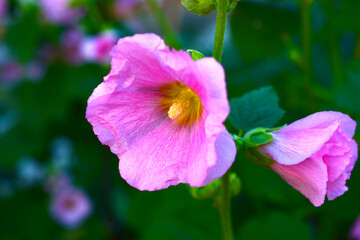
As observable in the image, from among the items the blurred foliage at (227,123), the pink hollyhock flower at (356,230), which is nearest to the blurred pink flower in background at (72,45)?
the blurred foliage at (227,123)

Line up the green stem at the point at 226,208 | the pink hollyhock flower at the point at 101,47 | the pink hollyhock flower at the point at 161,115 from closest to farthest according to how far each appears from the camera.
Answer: the pink hollyhock flower at the point at 161,115, the green stem at the point at 226,208, the pink hollyhock flower at the point at 101,47

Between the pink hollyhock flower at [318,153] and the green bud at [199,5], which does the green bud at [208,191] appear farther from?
the green bud at [199,5]

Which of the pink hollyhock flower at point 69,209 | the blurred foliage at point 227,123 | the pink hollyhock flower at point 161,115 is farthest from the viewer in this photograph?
the pink hollyhock flower at point 69,209

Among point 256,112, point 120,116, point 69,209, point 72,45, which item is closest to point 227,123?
point 256,112

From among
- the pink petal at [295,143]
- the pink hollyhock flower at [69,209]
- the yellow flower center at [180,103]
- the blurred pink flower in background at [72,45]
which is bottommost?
the pink hollyhock flower at [69,209]

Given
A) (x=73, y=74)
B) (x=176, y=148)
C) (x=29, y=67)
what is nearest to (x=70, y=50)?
(x=73, y=74)

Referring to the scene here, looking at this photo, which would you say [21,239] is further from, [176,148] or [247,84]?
Answer: [176,148]

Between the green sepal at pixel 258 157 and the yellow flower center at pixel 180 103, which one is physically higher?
the yellow flower center at pixel 180 103
